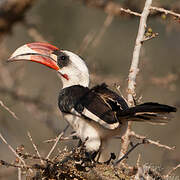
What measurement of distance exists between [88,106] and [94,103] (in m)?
0.05

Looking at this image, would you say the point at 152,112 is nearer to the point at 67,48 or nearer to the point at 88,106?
the point at 88,106

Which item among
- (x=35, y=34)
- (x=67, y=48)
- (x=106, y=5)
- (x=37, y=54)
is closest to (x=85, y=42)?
(x=37, y=54)

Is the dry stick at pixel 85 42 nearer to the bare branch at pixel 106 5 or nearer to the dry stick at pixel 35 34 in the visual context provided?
the dry stick at pixel 35 34

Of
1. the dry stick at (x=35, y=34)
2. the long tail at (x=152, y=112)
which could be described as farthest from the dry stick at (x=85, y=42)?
the long tail at (x=152, y=112)

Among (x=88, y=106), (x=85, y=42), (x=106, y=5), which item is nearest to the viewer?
(x=88, y=106)

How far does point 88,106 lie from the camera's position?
144 inches

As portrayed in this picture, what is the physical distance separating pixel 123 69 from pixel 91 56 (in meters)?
4.82

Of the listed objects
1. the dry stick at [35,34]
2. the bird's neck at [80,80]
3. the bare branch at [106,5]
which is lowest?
the bird's neck at [80,80]

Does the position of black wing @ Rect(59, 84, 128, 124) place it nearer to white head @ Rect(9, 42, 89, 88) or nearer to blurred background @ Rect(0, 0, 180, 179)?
white head @ Rect(9, 42, 89, 88)

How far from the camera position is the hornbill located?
3.30 meters

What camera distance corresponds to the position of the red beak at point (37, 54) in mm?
4223

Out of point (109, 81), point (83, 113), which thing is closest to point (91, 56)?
point (109, 81)

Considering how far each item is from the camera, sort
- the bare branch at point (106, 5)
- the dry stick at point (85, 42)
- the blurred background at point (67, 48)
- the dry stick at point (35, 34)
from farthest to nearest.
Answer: the blurred background at point (67, 48) → the bare branch at point (106, 5) → the dry stick at point (35, 34) → the dry stick at point (85, 42)

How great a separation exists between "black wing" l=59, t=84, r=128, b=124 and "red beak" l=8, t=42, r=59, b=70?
0.45 meters
